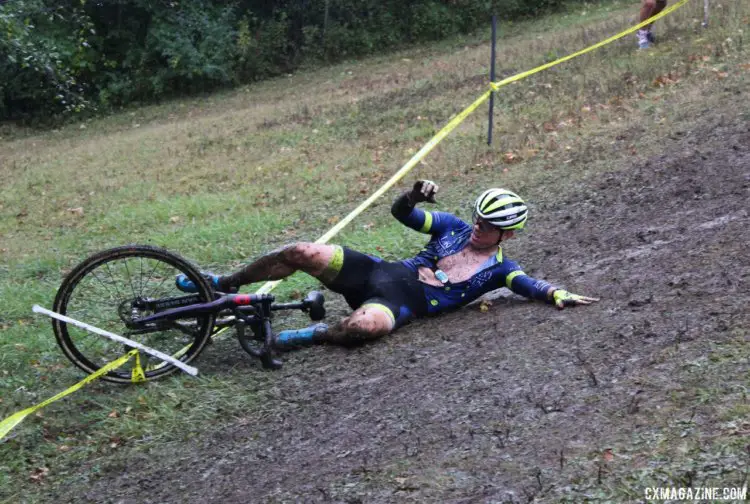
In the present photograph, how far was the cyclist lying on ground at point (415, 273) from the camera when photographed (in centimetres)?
543

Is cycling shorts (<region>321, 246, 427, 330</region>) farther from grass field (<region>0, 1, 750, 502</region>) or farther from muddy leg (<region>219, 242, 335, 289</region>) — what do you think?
grass field (<region>0, 1, 750, 502</region>)

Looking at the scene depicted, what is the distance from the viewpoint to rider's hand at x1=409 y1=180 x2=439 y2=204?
5469 mm

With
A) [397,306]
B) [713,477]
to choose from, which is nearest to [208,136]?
[397,306]

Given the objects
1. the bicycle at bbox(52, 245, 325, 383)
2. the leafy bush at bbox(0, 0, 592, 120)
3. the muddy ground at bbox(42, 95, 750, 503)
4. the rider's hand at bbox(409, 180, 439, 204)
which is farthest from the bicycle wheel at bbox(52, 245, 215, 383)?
the leafy bush at bbox(0, 0, 592, 120)

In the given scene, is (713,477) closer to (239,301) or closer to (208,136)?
(239,301)

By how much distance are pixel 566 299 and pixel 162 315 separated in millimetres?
2676

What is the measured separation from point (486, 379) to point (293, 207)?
586cm

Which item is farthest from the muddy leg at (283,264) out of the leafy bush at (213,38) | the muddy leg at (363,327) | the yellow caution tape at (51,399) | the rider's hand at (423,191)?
the leafy bush at (213,38)

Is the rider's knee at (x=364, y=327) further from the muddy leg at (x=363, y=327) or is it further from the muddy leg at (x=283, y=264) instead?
the muddy leg at (x=283, y=264)

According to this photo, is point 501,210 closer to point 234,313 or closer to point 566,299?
point 566,299

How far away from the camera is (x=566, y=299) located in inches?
214

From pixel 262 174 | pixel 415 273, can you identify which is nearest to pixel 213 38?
pixel 262 174

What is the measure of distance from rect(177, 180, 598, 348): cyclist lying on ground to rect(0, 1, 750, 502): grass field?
73cm

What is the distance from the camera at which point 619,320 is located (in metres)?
5.04
